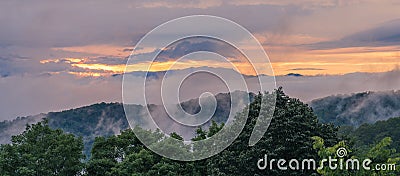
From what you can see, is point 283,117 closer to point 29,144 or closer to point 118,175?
point 118,175

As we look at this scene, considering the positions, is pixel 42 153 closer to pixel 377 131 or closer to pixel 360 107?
pixel 377 131

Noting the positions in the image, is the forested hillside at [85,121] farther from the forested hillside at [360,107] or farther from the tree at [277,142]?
the tree at [277,142]

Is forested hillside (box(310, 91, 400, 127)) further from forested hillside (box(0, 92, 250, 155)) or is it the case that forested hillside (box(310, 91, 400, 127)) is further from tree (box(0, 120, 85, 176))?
tree (box(0, 120, 85, 176))

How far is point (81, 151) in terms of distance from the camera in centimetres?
3031

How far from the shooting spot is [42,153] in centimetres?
2870

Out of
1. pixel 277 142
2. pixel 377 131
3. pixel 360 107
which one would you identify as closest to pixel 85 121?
pixel 360 107

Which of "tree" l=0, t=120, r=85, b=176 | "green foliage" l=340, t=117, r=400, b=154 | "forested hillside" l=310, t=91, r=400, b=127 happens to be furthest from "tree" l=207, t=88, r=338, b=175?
"forested hillside" l=310, t=91, r=400, b=127

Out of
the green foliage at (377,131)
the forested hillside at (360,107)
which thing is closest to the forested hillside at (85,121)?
the forested hillside at (360,107)

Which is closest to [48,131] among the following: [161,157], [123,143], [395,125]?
[123,143]

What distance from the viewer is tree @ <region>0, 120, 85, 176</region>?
28.2 meters

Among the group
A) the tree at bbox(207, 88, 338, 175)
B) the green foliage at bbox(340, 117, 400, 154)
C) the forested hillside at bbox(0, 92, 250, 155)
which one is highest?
the forested hillside at bbox(0, 92, 250, 155)

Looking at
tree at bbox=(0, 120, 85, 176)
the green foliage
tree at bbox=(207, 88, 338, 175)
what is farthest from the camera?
the green foliage

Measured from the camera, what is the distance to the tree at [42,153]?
28.2m

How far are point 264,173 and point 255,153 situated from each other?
0.92 m
